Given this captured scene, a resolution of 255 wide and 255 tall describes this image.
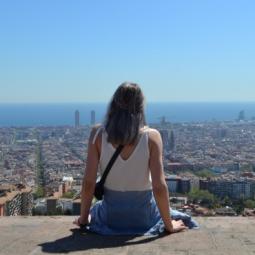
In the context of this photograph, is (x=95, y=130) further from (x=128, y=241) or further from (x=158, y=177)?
A: (x=128, y=241)

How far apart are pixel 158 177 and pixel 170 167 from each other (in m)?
39.2

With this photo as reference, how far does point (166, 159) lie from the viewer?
50.4m

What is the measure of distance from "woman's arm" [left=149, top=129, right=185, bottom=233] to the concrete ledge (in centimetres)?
13

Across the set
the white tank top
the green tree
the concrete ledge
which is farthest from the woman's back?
the green tree

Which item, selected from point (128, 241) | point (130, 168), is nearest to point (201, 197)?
point (130, 168)

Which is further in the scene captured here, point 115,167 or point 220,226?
point 220,226

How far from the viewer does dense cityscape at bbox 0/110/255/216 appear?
70.7 ft

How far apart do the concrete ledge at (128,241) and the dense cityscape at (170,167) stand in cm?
804

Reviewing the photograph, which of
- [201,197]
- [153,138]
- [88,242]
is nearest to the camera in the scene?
[88,242]

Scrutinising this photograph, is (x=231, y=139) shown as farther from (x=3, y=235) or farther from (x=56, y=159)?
(x=3, y=235)

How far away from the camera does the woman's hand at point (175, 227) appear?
3.57m

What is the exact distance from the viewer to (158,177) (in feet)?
11.5

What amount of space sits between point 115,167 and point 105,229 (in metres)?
0.34

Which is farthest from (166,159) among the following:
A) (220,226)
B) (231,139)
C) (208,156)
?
(220,226)
